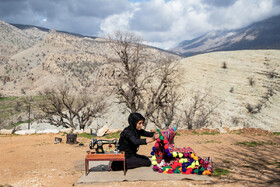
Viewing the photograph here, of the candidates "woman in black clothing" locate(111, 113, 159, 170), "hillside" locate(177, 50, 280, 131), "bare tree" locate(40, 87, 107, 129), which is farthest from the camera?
"hillside" locate(177, 50, 280, 131)

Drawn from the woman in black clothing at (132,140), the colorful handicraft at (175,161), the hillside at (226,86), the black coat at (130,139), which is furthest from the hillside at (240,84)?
the black coat at (130,139)

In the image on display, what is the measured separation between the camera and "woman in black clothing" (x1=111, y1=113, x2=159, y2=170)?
594cm

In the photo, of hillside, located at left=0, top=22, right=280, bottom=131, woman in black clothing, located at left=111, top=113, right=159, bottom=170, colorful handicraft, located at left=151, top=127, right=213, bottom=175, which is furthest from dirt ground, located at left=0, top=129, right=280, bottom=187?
hillside, located at left=0, top=22, right=280, bottom=131

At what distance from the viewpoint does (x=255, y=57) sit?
36.7 m

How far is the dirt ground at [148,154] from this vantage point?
19.0 feet

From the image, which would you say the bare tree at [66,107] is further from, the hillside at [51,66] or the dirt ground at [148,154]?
the hillside at [51,66]

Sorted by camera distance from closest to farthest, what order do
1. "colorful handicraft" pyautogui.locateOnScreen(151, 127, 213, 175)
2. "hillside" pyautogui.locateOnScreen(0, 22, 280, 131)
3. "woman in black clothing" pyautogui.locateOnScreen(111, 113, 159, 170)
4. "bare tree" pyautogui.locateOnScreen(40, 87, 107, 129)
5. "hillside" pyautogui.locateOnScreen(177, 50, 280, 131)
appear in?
"woman in black clothing" pyautogui.locateOnScreen(111, 113, 159, 170)
"colorful handicraft" pyautogui.locateOnScreen(151, 127, 213, 175)
"bare tree" pyautogui.locateOnScreen(40, 87, 107, 129)
"hillside" pyautogui.locateOnScreen(0, 22, 280, 131)
"hillside" pyautogui.locateOnScreen(177, 50, 280, 131)

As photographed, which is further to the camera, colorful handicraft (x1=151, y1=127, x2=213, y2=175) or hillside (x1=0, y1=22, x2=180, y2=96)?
hillside (x1=0, y1=22, x2=180, y2=96)

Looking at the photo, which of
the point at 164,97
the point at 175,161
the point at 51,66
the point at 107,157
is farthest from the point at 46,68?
the point at 175,161

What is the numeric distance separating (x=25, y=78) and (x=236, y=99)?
85352mm

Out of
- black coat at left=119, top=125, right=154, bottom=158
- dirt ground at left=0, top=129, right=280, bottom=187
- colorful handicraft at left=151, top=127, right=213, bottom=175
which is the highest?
black coat at left=119, top=125, right=154, bottom=158

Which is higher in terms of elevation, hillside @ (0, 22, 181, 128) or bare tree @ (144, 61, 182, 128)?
hillside @ (0, 22, 181, 128)

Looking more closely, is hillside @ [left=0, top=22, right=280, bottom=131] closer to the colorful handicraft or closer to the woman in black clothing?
the colorful handicraft

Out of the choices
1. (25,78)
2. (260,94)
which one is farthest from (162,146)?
(25,78)
